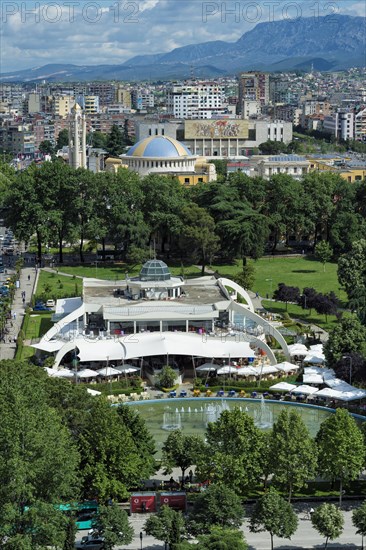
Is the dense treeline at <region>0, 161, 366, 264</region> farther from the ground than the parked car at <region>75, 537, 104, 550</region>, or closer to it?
farther from the ground

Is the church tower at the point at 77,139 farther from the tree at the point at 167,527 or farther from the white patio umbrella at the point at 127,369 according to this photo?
the tree at the point at 167,527

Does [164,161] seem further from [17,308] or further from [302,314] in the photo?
[302,314]

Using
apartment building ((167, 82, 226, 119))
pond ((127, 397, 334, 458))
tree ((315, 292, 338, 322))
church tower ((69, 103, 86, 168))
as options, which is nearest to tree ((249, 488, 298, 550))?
pond ((127, 397, 334, 458))

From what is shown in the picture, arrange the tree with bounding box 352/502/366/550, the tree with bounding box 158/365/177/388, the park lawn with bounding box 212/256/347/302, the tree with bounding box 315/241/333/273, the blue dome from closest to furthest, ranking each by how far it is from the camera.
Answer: the tree with bounding box 352/502/366/550, the tree with bounding box 158/365/177/388, the park lawn with bounding box 212/256/347/302, the tree with bounding box 315/241/333/273, the blue dome

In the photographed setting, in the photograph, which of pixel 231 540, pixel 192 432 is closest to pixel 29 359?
pixel 192 432

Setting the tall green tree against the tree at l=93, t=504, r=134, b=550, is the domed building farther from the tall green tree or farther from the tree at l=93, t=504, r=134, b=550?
the tree at l=93, t=504, r=134, b=550

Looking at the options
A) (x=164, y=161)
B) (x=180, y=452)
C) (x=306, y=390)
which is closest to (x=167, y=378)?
(x=306, y=390)

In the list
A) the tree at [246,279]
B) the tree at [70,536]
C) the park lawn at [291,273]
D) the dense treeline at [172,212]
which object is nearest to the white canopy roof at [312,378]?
the park lawn at [291,273]
